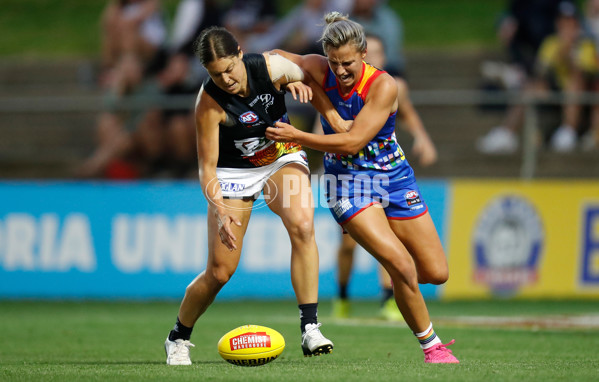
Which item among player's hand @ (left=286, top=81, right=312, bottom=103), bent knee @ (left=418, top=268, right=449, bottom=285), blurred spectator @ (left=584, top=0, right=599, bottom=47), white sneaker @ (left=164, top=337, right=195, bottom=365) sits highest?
blurred spectator @ (left=584, top=0, right=599, bottom=47)

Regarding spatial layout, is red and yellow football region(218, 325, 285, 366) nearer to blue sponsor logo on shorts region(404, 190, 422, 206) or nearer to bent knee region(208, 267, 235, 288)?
bent knee region(208, 267, 235, 288)

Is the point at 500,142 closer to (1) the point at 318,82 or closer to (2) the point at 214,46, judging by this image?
(1) the point at 318,82

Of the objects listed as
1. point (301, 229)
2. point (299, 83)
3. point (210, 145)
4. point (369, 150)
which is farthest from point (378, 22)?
point (210, 145)

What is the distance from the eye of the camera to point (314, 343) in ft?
20.9

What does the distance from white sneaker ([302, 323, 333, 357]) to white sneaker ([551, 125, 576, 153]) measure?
26.5ft

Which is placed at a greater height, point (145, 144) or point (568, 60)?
point (568, 60)

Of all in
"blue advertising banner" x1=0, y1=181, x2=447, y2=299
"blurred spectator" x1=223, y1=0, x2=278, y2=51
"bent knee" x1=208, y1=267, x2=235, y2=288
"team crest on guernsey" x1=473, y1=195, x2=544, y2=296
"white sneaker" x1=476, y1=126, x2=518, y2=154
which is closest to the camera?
"bent knee" x1=208, y1=267, x2=235, y2=288

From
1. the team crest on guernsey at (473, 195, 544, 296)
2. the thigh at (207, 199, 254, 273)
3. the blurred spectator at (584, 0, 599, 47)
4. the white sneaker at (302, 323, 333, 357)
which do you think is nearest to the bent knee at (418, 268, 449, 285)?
the white sneaker at (302, 323, 333, 357)

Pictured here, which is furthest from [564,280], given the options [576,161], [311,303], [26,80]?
[26,80]

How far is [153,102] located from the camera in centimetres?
1292

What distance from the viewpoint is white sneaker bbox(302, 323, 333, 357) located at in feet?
20.8

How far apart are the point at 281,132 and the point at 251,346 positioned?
1404mm

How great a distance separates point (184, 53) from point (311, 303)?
803cm

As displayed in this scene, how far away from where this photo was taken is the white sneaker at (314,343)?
6.34m
